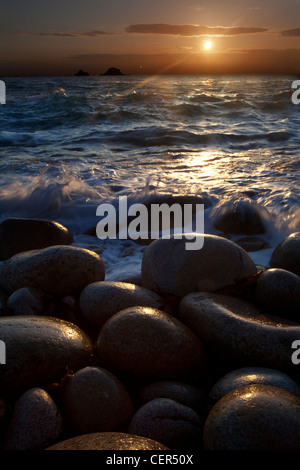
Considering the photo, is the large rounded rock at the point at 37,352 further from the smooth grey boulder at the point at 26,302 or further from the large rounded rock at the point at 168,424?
the large rounded rock at the point at 168,424

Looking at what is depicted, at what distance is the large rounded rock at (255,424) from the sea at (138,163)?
210 cm

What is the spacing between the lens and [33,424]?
5.97 ft

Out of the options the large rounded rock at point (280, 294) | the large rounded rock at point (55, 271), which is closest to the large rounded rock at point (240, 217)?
the large rounded rock at point (280, 294)

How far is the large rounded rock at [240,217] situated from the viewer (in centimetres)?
506

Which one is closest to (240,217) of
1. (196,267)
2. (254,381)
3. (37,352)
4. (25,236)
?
(196,267)

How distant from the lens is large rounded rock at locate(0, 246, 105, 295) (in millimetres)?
3092

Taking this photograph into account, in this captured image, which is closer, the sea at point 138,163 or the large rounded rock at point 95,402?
the large rounded rock at point 95,402

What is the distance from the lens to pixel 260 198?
6.16m

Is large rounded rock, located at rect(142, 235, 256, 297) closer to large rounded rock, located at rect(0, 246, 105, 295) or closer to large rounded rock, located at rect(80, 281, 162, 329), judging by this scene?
large rounded rock, located at rect(80, 281, 162, 329)

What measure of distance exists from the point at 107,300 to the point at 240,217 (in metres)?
3.04

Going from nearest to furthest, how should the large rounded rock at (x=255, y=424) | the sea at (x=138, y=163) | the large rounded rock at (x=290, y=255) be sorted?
the large rounded rock at (x=255, y=424)
the large rounded rock at (x=290, y=255)
the sea at (x=138, y=163)

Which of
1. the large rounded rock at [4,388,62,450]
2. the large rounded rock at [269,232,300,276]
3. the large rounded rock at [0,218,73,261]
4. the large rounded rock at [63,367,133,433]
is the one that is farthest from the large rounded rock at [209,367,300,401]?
the large rounded rock at [0,218,73,261]

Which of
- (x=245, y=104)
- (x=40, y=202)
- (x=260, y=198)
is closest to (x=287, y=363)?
(x=260, y=198)
